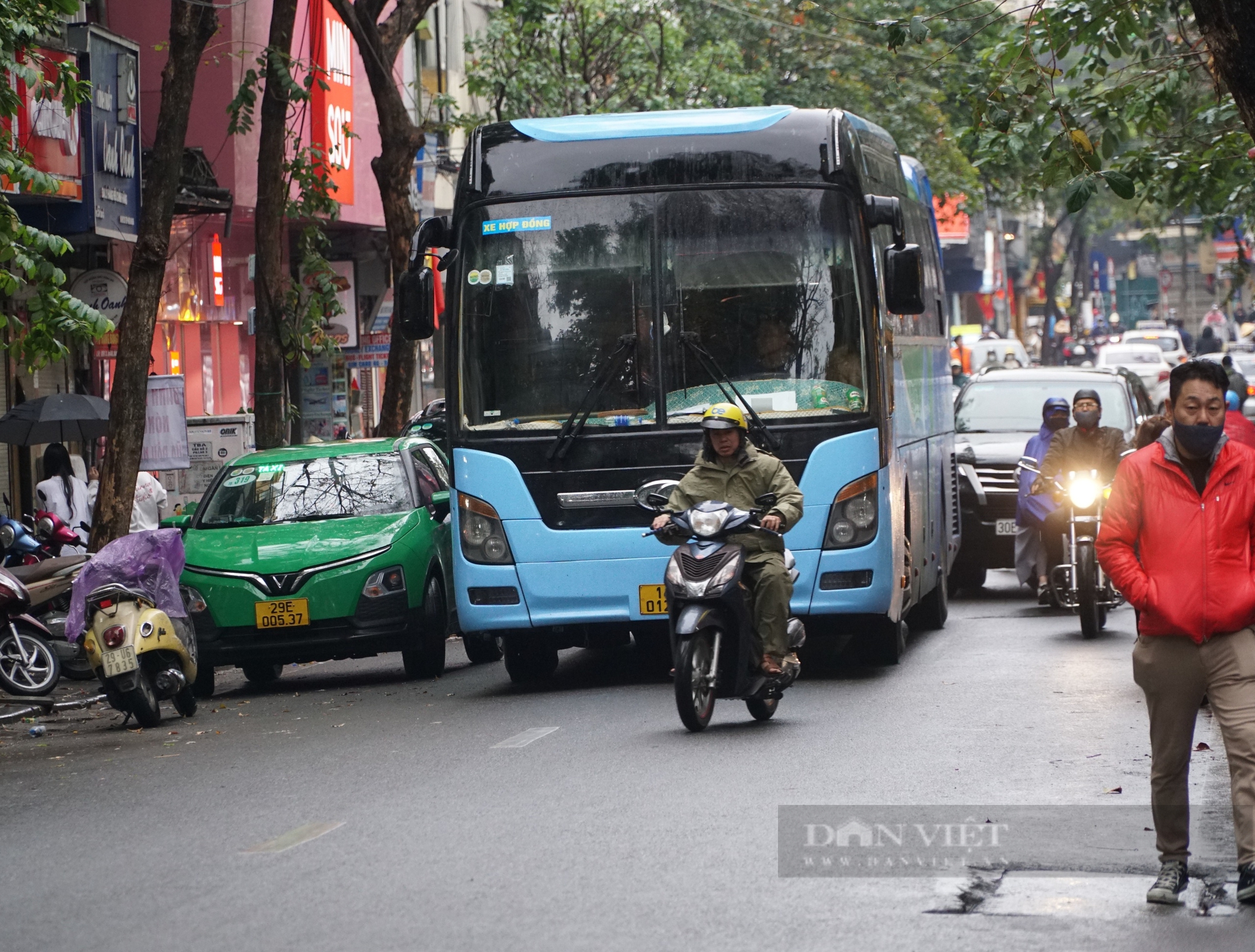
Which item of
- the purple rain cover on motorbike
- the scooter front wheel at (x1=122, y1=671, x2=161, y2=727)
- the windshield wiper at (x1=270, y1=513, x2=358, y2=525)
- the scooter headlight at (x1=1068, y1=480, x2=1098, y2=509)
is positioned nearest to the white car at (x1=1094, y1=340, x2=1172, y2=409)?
the scooter headlight at (x1=1068, y1=480, x2=1098, y2=509)

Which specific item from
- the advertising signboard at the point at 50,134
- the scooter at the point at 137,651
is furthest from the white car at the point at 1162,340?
the scooter at the point at 137,651

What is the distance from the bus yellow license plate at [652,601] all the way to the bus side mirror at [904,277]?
2189 millimetres

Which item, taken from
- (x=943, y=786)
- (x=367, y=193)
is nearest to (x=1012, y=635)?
(x=943, y=786)

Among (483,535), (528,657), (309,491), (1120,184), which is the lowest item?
(528,657)

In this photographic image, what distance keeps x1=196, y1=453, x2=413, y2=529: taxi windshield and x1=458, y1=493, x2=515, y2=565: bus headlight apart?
2.11m

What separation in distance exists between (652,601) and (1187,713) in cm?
589

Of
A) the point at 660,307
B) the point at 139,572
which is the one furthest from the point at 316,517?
the point at 660,307

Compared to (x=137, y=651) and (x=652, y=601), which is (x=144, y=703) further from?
(x=652, y=601)

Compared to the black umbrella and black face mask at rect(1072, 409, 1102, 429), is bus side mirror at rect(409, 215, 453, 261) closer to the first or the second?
black face mask at rect(1072, 409, 1102, 429)

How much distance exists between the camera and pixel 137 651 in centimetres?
1210

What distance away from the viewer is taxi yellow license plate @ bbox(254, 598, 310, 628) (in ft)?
43.9

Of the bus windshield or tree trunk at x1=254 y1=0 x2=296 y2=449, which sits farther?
tree trunk at x1=254 y1=0 x2=296 y2=449

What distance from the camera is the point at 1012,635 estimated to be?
15211mm

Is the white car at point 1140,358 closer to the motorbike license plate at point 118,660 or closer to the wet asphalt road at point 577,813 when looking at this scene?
the wet asphalt road at point 577,813
